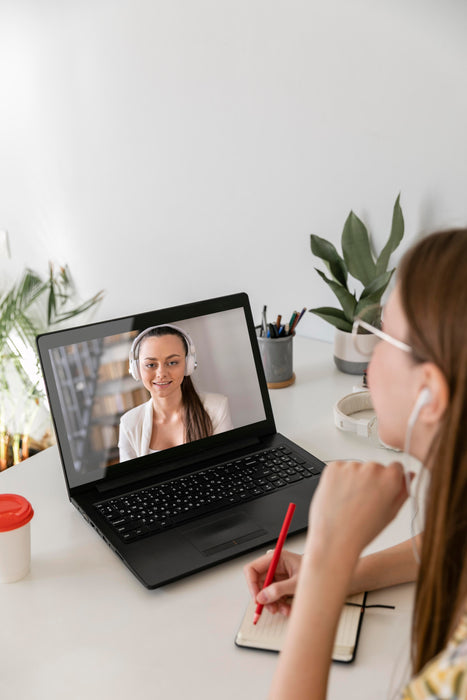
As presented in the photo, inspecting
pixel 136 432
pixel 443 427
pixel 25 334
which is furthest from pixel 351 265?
pixel 25 334

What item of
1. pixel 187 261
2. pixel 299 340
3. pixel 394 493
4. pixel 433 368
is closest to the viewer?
pixel 433 368

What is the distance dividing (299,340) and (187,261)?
45cm

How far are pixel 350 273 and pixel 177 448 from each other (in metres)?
0.59

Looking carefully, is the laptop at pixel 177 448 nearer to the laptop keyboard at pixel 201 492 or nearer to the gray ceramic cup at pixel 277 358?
the laptop keyboard at pixel 201 492

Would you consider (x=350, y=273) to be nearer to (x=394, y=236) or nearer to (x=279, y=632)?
(x=394, y=236)

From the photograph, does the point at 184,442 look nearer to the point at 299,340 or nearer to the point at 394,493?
Answer: the point at 394,493

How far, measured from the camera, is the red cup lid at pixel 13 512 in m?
0.86

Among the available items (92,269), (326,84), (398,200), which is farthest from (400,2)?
(92,269)

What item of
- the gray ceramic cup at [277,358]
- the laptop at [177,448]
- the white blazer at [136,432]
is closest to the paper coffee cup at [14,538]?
the laptop at [177,448]

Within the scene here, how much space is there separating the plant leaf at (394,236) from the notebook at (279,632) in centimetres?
82

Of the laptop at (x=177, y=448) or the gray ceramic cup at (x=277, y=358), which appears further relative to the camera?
the gray ceramic cup at (x=277, y=358)

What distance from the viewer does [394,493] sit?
27.9 inches

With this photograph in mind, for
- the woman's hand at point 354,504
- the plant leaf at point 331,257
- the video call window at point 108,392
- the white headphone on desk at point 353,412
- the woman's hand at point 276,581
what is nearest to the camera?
the woman's hand at point 354,504

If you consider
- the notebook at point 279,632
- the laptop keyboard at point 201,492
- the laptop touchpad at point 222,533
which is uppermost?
the laptop keyboard at point 201,492
